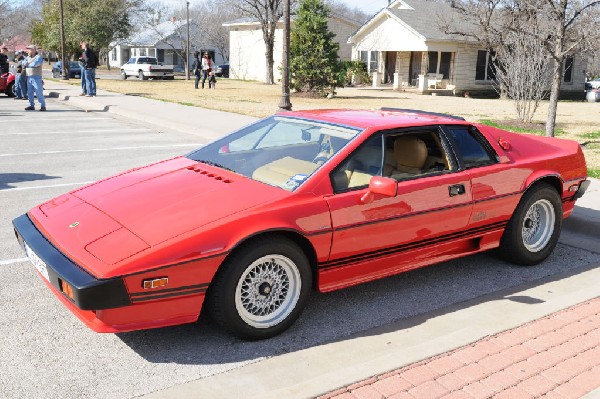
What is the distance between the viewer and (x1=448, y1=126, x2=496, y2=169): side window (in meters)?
4.90

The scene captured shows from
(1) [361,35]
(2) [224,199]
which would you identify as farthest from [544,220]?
(1) [361,35]

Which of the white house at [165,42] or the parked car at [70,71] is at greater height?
the white house at [165,42]

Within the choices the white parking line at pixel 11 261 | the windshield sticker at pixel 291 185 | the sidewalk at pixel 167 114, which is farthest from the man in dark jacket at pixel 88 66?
the windshield sticker at pixel 291 185

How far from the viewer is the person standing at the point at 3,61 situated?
20986 mm

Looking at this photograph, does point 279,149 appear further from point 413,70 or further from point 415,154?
point 413,70

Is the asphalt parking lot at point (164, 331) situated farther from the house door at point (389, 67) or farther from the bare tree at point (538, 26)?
the house door at point (389, 67)

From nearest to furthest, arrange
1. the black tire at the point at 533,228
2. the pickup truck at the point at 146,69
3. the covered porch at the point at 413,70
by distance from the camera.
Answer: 1. the black tire at the point at 533,228
2. the covered porch at the point at 413,70
3. the pickup truck at the point at 146,69

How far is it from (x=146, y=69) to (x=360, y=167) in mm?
40391

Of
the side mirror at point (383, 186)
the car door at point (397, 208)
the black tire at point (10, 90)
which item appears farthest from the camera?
the black tire at point (10, 90)

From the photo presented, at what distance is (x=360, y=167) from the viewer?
434cm

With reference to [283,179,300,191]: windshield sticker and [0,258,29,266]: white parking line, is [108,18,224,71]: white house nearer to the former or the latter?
[0,258,29,266]: white parking line

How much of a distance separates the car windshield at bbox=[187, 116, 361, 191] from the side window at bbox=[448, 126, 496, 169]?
952 mm

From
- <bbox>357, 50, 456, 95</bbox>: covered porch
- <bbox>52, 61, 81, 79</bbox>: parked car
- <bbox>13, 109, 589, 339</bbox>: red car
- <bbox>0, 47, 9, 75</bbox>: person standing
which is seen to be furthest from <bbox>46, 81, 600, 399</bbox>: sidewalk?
<bbox>52, 61, 81, 79</bbox>: parked car

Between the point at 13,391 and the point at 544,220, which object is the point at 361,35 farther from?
the point at 13,391
